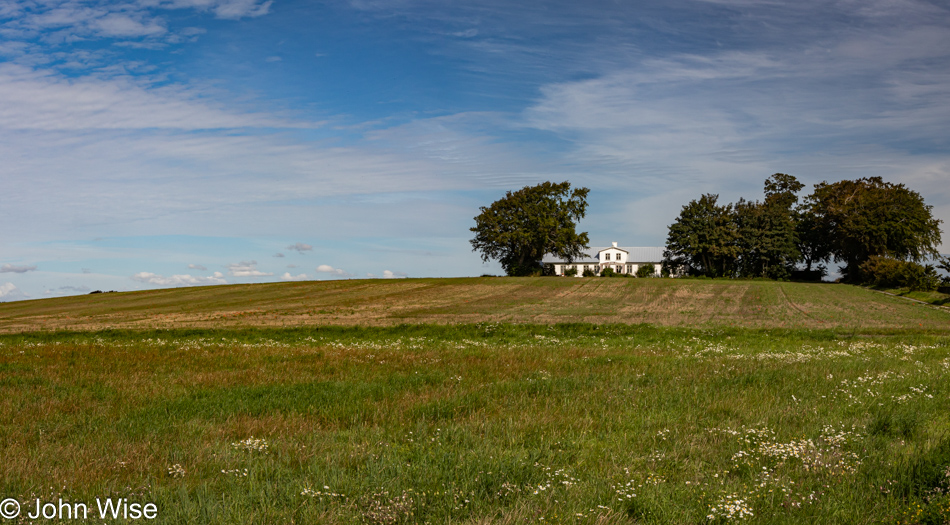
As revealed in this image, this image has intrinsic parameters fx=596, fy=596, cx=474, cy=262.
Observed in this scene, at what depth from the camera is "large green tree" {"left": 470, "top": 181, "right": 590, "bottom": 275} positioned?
11038 centimetres

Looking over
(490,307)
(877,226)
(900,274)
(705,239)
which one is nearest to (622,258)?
(705,239)

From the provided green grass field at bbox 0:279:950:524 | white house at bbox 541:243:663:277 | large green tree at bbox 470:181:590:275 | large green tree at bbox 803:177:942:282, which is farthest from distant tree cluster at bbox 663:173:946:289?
green grass field at bbox 0:279:950:524

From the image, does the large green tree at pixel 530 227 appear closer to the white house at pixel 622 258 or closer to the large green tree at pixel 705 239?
the large green tree at pixel 705 239

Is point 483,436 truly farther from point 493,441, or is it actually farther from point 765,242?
point 765,242

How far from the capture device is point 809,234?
115312 millimetres

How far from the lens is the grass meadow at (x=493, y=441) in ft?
20.4

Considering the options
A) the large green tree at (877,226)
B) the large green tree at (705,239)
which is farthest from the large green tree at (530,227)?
the large green tree at (877,226)

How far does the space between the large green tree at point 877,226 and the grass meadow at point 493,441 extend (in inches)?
3868

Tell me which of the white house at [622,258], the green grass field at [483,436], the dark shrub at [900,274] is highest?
the white house at [622,258]

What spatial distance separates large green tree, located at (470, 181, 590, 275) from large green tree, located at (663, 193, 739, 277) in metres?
18.9

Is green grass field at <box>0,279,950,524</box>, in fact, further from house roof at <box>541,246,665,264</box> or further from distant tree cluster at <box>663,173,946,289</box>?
house roof at <box>541,246,665,264</box>

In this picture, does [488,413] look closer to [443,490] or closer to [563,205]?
[443,490]

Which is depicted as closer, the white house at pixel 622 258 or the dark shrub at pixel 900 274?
the dark shrub at pixel 900 274

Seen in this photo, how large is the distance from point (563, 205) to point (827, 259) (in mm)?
54490
